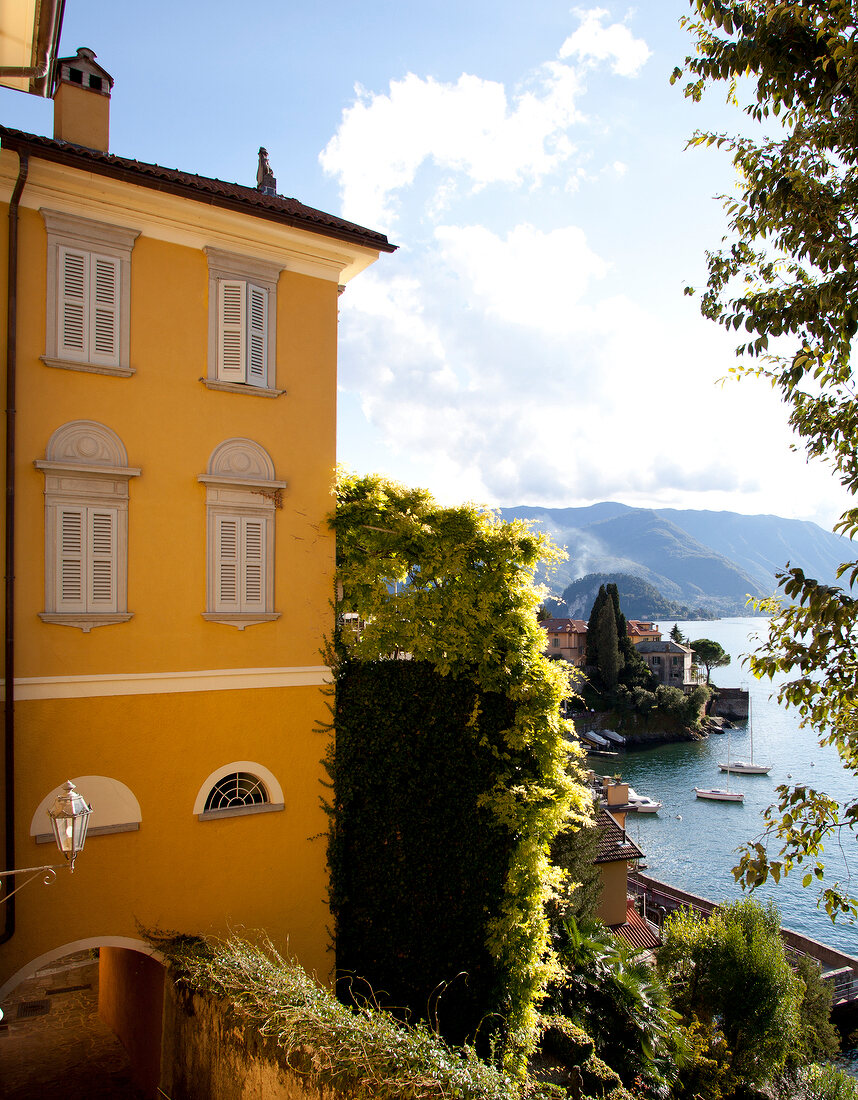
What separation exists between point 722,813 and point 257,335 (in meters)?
48.2

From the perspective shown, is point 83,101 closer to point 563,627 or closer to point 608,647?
point 608,647

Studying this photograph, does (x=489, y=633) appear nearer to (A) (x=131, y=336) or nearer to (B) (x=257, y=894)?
(B) (x=257, y=894)

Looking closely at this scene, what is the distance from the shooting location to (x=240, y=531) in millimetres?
9734

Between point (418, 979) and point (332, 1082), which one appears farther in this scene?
point (418, 979)

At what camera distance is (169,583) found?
30.2 feet

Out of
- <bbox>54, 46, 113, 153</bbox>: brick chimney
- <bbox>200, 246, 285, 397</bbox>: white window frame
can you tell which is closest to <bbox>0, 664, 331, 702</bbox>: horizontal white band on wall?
<bbox>200, 246, 285, 397</bbox>: white window frame

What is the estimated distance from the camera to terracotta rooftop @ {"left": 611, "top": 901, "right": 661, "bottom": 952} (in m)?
21.8

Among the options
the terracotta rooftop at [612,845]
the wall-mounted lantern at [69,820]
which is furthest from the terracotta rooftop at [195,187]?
the terracotta rooftop at [612,845]

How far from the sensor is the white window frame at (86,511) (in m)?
8.52

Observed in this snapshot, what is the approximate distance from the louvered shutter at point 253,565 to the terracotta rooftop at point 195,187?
4270 mm

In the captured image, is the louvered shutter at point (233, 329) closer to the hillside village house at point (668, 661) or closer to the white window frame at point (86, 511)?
the white window frame at point (86, 511)

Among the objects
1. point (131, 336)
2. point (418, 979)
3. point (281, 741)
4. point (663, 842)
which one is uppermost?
point (131, 336)

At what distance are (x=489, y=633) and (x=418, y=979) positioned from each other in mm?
4966

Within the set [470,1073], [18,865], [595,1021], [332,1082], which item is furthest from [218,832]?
[595,1021]
